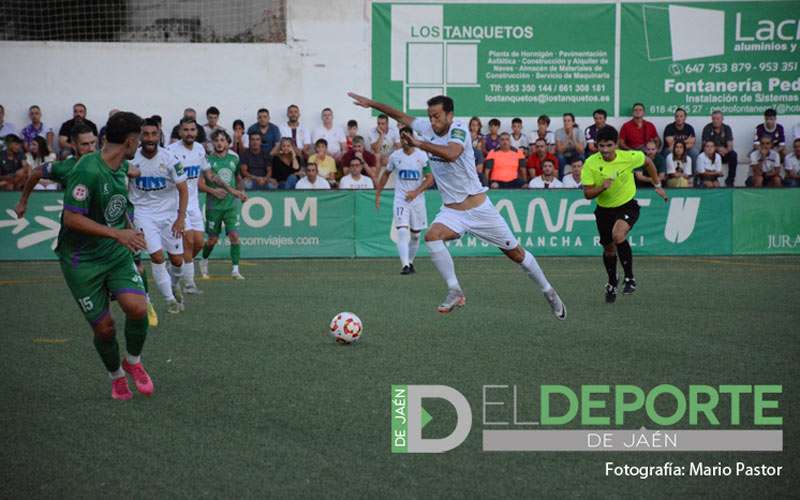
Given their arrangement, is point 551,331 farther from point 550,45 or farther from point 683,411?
point 550,45

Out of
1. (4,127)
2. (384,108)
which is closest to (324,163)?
(4,127)

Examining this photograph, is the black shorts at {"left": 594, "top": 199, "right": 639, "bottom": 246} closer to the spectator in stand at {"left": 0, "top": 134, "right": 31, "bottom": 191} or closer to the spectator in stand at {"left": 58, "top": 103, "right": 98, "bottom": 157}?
the spectator in stand at {"left": 0, "top": 134, "right": 31, "bottom": 191}

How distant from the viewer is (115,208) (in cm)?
752

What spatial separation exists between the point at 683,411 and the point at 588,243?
52.5 feet

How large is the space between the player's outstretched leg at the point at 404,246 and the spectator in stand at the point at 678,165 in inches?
317

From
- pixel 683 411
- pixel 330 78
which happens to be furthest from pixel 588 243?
pixel 683 411

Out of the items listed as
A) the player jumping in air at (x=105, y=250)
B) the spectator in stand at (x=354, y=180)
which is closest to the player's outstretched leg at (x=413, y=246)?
the spectator in stand at (x=354, y=180)

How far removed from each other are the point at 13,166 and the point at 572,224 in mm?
12026

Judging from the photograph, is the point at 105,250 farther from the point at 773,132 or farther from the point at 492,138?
the point at 773,132

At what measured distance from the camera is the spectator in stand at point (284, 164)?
22983mm

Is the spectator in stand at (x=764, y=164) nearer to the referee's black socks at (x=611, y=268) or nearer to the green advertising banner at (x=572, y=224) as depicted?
the green advertising banner at (x=572, y=224)

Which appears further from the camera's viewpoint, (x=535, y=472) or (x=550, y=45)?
(x=550, y=45)

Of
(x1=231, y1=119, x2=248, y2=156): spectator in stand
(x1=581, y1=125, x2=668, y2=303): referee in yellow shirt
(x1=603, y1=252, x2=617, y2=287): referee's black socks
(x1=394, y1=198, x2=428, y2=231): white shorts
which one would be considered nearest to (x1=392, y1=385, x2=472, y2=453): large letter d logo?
(x1=603, y1=252, x2=617, y2=287): referee's black socks

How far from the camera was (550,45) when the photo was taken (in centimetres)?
2695
